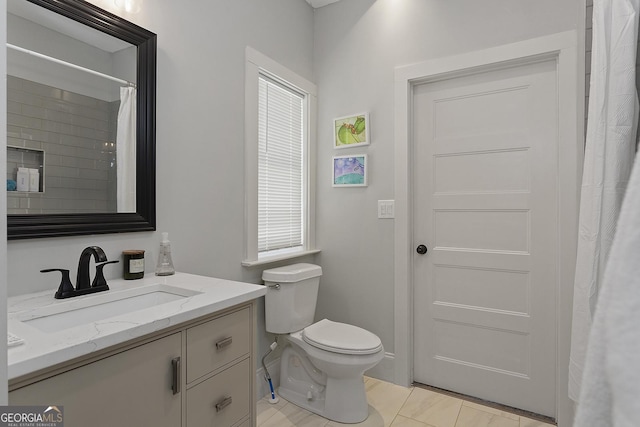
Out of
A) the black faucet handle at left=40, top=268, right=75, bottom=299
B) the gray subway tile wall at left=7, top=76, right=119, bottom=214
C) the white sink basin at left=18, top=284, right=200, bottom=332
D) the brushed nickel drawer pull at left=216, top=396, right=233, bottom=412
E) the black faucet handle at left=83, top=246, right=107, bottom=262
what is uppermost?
the gray subway tile wall at left=7, top=76, right=119, bottom=214

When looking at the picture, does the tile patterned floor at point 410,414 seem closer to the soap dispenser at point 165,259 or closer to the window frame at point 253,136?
the window frame at point 253,136

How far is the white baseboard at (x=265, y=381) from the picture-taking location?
2.15 m

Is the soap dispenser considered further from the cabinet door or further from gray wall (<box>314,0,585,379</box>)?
gray wall (<box>314,0,585,379</box>)

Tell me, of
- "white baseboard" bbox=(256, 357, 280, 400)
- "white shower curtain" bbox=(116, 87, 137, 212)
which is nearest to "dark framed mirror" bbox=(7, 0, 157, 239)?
"white shower curtain" bbox=(116, 87, 137, 212)

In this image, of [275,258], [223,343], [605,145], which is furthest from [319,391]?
[605,145]

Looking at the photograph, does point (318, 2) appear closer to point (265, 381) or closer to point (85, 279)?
point (85, 279)

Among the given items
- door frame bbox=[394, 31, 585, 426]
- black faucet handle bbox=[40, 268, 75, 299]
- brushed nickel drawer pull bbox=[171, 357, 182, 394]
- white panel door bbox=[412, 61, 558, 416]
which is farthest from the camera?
white panel door bbox=[412, 61, 558, 416]

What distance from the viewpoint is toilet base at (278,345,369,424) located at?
6.35 ft

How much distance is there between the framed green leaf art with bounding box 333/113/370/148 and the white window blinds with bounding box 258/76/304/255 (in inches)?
10.2

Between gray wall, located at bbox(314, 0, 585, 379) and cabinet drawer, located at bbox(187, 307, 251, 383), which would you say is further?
gray wall, located at bbox(314, 0, 585, 379)

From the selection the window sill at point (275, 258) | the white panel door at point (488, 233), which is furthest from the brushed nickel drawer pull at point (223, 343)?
the white panel door at point (488, 233)

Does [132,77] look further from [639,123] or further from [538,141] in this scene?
[538,141]

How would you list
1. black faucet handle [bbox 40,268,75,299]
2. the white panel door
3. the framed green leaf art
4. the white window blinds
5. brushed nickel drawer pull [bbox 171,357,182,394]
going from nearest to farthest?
brushed nickel drawer pull [bbox 171,357,182,394]
black faucet handle [bbox 40,268,75,299]
the white panel door
the white window blinds
the framed green leaf art

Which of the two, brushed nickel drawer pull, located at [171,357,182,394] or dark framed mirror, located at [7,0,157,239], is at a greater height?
dark framed mirror, located at [7,0,157,239]
